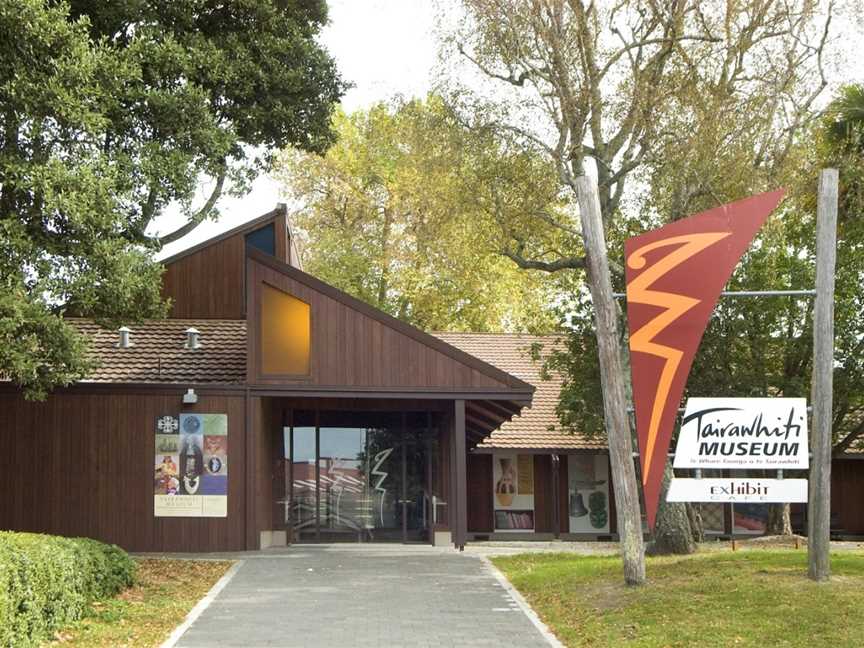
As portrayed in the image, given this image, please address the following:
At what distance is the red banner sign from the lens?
1380 cm

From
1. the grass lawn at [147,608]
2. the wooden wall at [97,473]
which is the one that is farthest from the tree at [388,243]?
the grass lawn at [147,608]

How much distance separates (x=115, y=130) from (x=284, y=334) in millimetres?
5515

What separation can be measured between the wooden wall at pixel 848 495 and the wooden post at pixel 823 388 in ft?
67.7

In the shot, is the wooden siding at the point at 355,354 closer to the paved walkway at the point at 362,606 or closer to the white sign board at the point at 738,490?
the paved walkway at the point at 362,606

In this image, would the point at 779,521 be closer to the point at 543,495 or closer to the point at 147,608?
Result: the point at 543,495

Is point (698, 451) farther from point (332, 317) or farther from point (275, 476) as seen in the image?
point (275, 476)

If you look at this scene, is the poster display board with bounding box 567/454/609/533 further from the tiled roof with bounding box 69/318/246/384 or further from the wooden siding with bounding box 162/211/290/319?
the tiled roof with bounding box 69/318/246/384

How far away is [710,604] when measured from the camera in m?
13.0

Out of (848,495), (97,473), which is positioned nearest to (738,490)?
(97,473)

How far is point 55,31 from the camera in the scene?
1609 centimetres

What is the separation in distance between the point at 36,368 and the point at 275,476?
8.76 meters

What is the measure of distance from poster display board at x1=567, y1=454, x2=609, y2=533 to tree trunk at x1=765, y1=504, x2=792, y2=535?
4.67 metres

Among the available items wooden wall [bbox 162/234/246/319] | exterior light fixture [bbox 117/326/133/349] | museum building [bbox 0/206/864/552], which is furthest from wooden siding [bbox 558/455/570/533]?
exterior light fixture [bbox 117/326/133/349]

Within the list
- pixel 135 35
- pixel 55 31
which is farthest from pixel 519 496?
pixel 55 31
